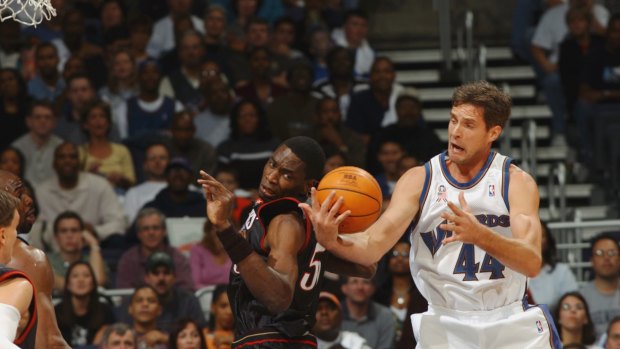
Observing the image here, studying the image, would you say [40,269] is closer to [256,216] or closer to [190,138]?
[256,216]

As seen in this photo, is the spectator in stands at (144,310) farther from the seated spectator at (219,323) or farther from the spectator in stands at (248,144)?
the spectator in stands at (248,144)

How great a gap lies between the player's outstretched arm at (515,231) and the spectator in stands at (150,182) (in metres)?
5.97

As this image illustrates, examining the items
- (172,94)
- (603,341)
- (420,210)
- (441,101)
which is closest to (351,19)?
(441,101)

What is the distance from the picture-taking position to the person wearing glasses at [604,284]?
9.88 meters

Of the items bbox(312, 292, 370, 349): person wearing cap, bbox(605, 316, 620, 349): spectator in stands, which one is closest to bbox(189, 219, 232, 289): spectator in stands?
bbox(312, 292, 370, 349): person wearing cap

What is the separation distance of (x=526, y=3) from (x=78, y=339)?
7.10m

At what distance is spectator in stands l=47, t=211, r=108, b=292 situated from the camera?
10242mm

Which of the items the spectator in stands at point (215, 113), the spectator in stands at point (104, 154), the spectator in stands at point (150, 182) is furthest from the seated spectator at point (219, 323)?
the spectator in stands at point (215, 113)

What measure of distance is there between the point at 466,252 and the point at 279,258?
1.00 m

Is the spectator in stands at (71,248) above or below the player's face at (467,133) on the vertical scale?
below

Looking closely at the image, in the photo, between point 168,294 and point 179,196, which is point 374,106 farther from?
point 168,294

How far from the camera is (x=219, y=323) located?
371 inches

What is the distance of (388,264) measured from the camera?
34.1 ft


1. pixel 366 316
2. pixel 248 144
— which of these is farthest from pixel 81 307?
pixel 248 144
